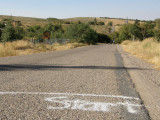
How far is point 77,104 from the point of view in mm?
5117

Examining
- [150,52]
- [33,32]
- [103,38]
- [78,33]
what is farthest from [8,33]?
[103,38]

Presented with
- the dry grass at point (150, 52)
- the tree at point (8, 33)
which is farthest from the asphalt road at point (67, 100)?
the tree at point (8, 33)

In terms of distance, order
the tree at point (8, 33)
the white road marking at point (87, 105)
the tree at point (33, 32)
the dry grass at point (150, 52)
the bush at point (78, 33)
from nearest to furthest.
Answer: the white road marking at point (87, 105) → the dry grass at point (150, 52) → the tree at point (8, 33) → the bush at point (78, 33) → the tree at point (33, 32)

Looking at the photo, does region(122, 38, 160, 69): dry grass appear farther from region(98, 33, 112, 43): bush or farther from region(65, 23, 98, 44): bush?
region(98, 33, 112, 43): bush

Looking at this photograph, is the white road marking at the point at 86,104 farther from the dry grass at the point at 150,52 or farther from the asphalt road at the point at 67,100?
the dry grass at the point at 150,52

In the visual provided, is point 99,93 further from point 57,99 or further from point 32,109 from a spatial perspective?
point 32,109

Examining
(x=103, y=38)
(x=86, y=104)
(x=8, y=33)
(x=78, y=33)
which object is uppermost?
(x=8, y=33)

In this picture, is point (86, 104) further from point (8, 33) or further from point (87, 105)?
point (8, 33)

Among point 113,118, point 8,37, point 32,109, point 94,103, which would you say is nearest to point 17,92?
point 32,109

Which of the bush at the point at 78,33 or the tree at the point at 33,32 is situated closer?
the bush at the point at 78,33

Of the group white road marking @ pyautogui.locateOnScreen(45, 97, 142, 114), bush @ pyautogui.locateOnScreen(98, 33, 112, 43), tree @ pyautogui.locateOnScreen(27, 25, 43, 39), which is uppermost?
white road marking @ pyautogui.locateOnScreen(45, 97, 142, 114)

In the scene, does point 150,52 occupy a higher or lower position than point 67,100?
lower

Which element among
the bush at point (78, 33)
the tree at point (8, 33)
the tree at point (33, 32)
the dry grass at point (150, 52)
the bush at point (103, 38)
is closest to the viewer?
the dry grass at point (150, 52)

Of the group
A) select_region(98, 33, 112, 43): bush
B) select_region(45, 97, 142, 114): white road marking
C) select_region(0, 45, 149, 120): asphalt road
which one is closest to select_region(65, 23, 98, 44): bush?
select_region(98, 33, 112, 43): bush
